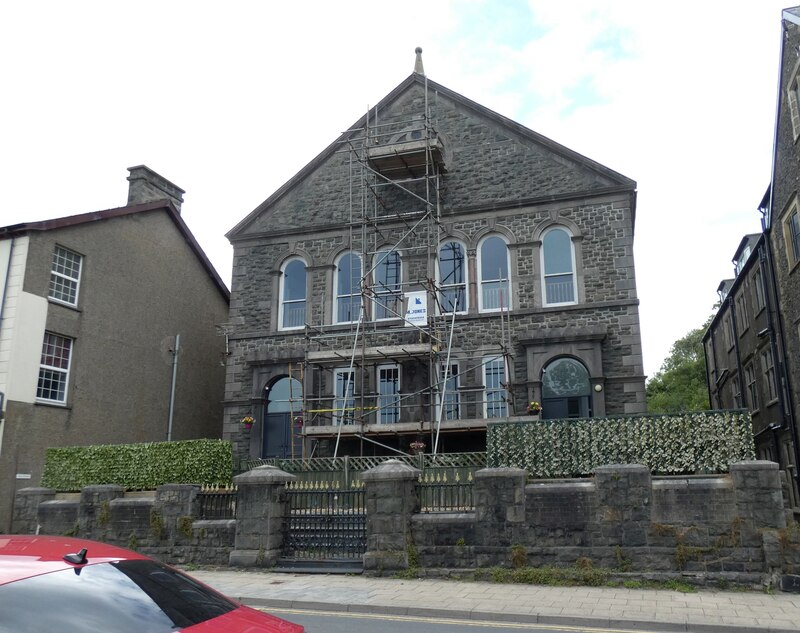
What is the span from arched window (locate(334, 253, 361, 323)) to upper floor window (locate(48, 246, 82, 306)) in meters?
7.89

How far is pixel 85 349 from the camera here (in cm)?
2178

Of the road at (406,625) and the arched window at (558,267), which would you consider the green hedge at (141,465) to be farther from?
the arched window at (558,267)

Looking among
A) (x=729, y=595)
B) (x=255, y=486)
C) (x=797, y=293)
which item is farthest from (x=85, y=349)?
(x=797, y=293)

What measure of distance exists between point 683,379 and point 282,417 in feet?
134

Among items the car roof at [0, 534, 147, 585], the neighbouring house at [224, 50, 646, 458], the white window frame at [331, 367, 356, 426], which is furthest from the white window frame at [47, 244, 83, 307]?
the car roof at [0, 534, 147, 585]

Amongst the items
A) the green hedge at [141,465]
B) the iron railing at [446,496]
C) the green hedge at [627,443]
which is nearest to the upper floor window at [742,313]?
the green hedge at [627,443]

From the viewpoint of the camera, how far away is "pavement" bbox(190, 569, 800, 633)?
30.3ft

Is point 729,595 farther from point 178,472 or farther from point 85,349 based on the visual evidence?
point 85,349

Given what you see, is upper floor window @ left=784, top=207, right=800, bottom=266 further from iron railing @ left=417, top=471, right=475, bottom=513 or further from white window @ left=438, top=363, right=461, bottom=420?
iron railing @ left=417, top=471, right=475, bottom=513

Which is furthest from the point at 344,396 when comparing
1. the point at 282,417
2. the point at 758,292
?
the point at 758,292

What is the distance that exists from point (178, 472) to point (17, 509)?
3.74 m

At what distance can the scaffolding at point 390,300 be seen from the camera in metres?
21.1

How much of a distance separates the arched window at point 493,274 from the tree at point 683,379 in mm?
33330

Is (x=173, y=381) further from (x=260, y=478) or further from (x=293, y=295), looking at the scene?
(x=260, y=478)
